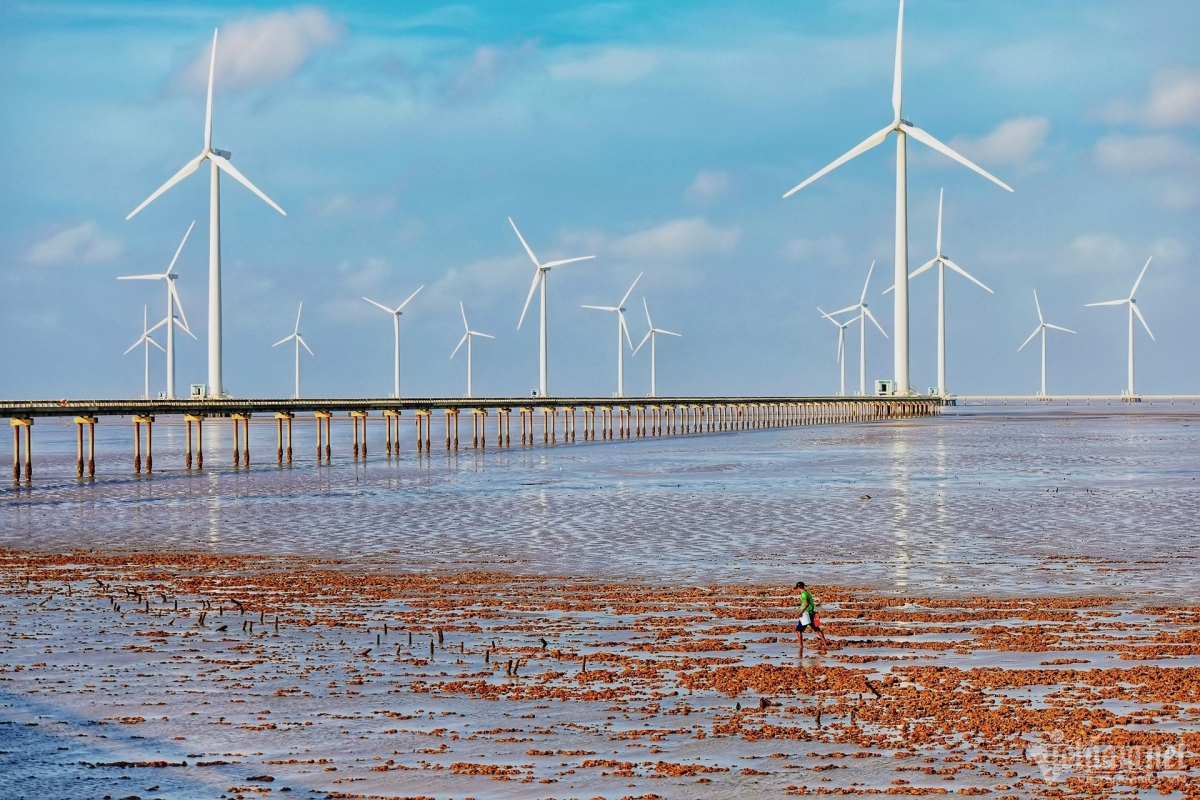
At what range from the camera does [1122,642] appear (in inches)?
739

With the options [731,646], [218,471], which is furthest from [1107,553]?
[218,471]

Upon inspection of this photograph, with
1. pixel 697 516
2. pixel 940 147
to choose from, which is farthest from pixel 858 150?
pixel 697 516

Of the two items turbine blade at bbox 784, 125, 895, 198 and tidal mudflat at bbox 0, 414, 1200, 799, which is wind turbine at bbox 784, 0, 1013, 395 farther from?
tidal mudflat at bbox 0, 414, 1200, 799

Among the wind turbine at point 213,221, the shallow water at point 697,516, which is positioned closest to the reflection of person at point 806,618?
the shallow water at point 697,516

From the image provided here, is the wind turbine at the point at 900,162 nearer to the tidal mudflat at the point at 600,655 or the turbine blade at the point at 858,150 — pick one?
the turbine blade at the point at 858,150

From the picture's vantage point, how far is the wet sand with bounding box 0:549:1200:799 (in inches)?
508

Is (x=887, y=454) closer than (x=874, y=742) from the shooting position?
No

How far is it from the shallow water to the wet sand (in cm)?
478

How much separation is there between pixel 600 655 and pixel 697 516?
78.7 ft

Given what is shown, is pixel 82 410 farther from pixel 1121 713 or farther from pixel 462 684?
pixel 1121 713

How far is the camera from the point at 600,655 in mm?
18375

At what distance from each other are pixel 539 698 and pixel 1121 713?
601 centimetres

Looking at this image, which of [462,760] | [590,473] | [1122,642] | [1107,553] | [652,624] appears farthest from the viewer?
[590,473]

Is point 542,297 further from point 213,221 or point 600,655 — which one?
point 600,655
